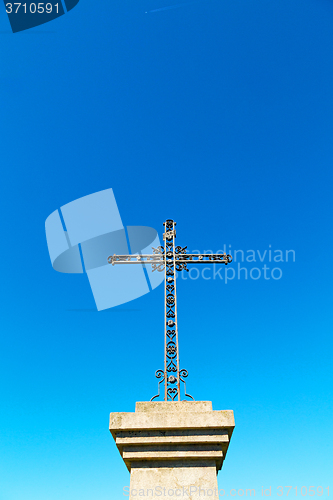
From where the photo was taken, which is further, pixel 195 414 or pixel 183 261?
pixel 183 261

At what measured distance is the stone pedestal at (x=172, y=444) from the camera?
13.7ft

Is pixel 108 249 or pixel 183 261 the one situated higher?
pixel 108 249

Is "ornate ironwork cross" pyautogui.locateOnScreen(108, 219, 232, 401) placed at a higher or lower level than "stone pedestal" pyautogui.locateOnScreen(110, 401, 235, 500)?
higher

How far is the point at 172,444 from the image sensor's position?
4.27 metres

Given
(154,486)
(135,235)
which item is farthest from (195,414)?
(135,235)

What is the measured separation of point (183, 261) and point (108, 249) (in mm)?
3795

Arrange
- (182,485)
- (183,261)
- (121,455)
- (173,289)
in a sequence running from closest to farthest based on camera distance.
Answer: (182,485) < (121,455) < (173,289) < (183,261)

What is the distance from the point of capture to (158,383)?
17.1 feet

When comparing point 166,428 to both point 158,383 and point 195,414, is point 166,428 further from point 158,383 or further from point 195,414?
point 158,383

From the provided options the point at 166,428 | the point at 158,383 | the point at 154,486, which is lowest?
the point at 154,486

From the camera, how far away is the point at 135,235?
32.2 ft

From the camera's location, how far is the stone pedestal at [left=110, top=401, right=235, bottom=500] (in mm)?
4184

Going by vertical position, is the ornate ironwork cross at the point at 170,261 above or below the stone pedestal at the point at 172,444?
above

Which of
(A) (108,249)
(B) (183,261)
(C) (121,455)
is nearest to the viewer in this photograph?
(C) (121,455)
